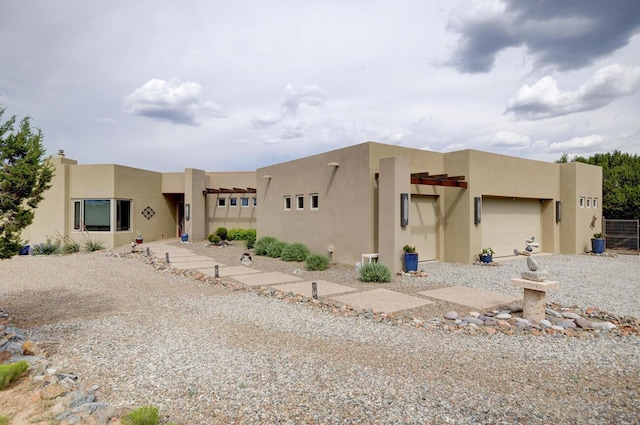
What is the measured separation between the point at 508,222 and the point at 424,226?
13.7 ft

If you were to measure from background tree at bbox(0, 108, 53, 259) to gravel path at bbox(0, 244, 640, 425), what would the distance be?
1.56m

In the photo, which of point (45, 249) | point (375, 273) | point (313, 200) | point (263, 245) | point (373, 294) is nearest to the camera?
Answer: point (373, 294)

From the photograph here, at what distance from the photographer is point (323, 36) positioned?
36.9ft

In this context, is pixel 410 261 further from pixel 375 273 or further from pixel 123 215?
pixel 123 215

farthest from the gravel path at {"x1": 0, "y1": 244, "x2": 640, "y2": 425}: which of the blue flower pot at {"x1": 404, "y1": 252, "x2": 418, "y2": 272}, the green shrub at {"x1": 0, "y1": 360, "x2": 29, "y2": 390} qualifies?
the blue flower pot at {"x1": 404, "y1": 252, "x2": 418, "y2": 272}

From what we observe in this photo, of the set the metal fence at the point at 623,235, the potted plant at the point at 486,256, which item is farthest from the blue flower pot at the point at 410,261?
the metal fence at the point at 623,235

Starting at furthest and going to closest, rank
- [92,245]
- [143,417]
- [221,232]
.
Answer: [221,232] < [92,245] < [143,417]

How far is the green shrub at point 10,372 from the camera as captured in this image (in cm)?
312

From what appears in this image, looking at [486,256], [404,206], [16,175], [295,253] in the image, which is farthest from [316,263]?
[16,175]

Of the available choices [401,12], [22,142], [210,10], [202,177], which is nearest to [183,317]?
[22,142]

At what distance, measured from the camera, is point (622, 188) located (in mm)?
18344

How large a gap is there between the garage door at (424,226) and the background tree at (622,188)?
13176 mm

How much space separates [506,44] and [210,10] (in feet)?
27.8

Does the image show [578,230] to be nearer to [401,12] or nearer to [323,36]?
[401,12]
